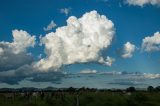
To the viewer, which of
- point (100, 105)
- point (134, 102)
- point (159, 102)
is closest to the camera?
point (100, 105)

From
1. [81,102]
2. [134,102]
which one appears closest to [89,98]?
[81,102]

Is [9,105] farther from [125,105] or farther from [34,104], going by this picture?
[125,105]

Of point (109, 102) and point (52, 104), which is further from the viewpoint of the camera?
point (52, 104)

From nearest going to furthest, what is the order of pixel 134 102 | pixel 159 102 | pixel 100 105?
1. pixel 100 105
2. pixel 134 102
3. pixel 159 102

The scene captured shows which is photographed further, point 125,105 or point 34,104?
point 34,104

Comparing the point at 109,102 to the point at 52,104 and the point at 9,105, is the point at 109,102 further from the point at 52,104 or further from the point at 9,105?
the point at 9,105

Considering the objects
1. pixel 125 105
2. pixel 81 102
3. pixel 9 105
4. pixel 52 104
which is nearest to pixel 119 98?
pixel 125 105

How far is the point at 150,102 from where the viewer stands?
8962cm

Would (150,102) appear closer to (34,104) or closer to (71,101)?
(71,101)

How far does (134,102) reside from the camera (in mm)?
86625

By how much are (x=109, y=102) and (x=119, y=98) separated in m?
4.69

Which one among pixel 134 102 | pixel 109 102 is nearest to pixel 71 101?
pixel 109 102

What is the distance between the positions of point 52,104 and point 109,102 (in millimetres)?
16837

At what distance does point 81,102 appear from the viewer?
273ft
